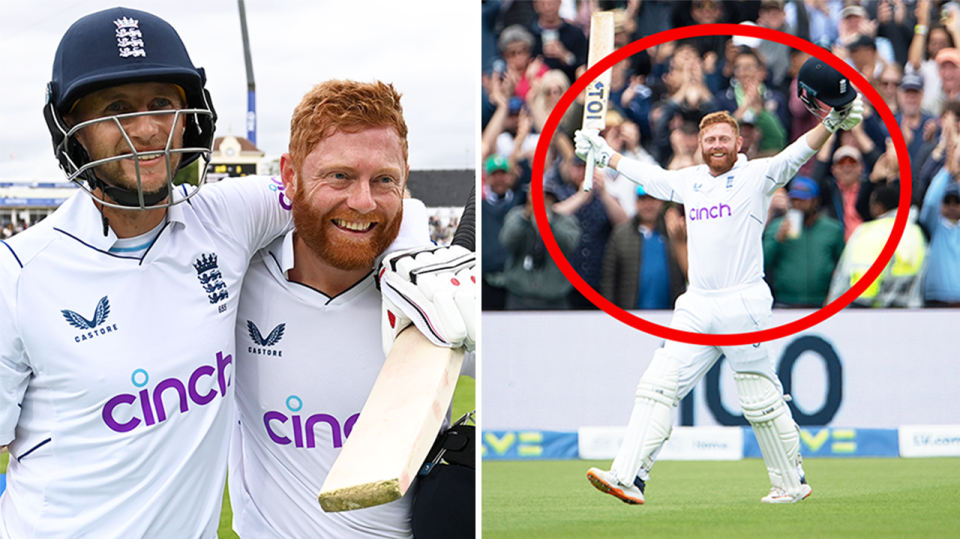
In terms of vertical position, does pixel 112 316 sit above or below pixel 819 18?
below

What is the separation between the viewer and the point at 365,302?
1.63 meters

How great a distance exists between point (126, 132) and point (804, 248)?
17.7ft

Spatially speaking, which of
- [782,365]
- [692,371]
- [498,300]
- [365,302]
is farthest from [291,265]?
[782,365]

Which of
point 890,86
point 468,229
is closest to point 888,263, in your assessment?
point 890,86

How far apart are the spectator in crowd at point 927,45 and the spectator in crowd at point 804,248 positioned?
999 mm

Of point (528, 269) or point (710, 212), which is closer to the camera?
point (710, 212)

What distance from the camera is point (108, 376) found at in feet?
4.45

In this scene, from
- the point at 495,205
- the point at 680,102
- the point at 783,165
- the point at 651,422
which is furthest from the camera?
the point at 680,102

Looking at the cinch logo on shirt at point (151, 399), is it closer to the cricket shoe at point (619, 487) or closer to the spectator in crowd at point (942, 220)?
the cricket shoe at point (619, 487)

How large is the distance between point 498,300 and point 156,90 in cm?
441

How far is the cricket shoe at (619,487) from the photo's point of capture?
4.60 metres

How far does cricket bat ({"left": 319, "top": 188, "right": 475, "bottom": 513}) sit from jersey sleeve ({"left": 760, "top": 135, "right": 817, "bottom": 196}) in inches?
154

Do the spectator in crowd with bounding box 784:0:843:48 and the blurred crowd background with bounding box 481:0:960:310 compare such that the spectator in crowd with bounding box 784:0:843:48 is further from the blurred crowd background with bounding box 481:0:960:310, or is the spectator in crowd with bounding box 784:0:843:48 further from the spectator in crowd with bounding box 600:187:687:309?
the spectator in crowd with bounding box 600:187:687:309

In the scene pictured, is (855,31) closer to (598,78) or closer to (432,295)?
(598,78)
